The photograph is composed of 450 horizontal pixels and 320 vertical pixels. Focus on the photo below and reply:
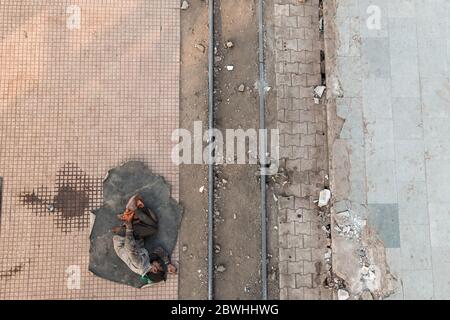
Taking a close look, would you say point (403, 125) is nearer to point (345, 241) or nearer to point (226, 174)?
point (345, 241)

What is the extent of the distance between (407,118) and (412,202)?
1400 mm

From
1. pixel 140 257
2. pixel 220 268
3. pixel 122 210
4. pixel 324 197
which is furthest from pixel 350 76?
pixel 140 257

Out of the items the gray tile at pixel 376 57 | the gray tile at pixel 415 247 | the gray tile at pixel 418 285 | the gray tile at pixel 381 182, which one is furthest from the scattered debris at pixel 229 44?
the gray tile at pixel 418 285

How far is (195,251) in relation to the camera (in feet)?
22.1

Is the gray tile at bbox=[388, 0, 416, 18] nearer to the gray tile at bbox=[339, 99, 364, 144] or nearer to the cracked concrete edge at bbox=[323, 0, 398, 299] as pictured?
the cracked concrete edge at bbox=[323, 0, 398, 299]

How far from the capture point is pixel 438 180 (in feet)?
22.9

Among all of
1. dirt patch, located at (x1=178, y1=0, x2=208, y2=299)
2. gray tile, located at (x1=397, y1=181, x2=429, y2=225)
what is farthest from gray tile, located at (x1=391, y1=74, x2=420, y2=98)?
dirt patch, located at (x1=178, y1=0, x2=208, y2=299)

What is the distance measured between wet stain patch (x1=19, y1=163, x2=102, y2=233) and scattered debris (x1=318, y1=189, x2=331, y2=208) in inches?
140

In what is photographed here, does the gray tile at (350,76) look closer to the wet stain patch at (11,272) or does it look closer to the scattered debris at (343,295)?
the scattered debris at (343,295)

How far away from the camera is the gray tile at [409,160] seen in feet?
22.8

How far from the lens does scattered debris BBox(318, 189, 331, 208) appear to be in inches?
271

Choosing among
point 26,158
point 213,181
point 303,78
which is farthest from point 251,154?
point 26,158

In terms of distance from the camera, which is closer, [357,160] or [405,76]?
[357,160]

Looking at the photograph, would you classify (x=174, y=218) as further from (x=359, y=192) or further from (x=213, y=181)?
(x=359, y=192)
